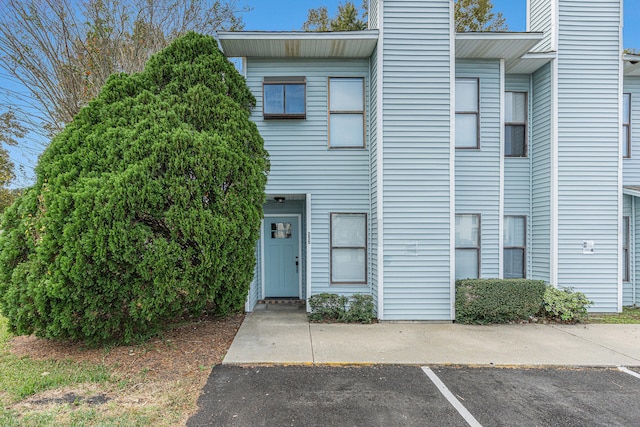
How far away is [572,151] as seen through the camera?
6758mm

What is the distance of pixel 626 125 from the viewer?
293 inches

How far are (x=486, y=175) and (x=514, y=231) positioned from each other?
5.16 feet

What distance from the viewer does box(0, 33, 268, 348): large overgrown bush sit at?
4016 mm

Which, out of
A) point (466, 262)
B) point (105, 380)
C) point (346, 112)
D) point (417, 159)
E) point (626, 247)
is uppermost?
point (346, 112)

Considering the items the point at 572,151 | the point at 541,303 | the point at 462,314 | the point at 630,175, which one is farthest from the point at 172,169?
the point at 630,175

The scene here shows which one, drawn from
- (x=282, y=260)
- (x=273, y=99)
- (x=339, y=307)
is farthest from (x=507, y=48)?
(x=282, y=260)

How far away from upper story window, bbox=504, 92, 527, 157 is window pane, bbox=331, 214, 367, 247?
3.74m

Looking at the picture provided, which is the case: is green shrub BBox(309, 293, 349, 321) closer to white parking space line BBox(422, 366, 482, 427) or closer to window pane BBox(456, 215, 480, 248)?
white parking space line BBox(422, 366, 482, 427)

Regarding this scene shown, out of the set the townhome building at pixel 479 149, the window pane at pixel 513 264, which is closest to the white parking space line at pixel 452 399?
the townhome building at pixel 479 149

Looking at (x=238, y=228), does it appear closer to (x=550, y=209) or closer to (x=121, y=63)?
(x=550, y=209)

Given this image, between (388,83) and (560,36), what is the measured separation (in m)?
4.00

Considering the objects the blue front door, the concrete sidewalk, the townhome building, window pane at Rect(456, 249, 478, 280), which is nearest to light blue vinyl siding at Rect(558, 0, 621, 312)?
the townhome building

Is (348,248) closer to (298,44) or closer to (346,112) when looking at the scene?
(346,112)

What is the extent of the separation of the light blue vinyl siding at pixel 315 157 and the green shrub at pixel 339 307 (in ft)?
1.45
